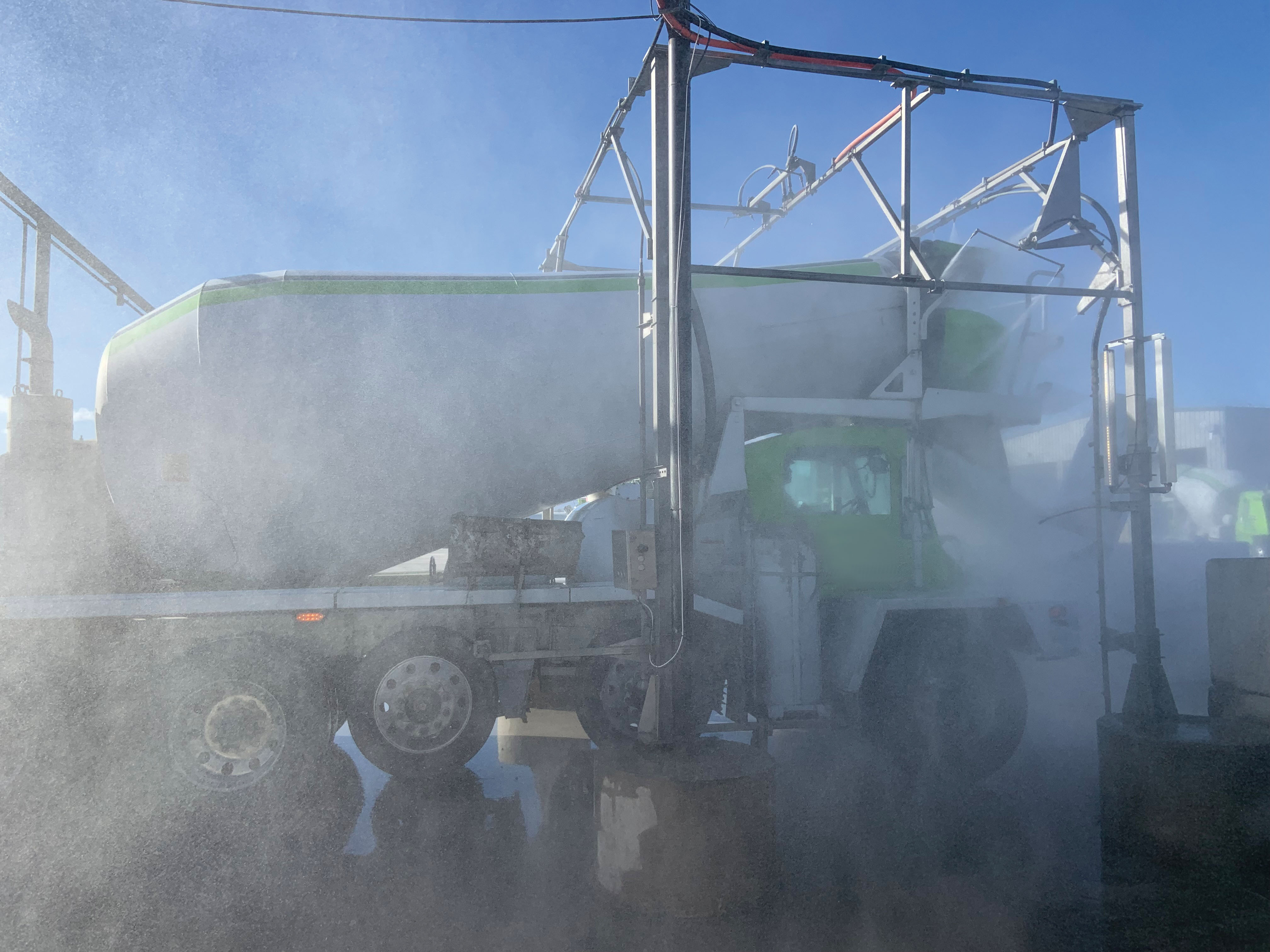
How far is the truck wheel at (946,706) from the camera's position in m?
5.60

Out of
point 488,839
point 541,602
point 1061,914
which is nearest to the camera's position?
point 1061,914

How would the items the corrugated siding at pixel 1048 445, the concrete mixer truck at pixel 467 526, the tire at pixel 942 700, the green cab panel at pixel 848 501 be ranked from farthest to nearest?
1. the corrugated siding at pixel 1048 445
2. the green cab panel at pixel 848 501
3. the tire at pixel 942 700
4. the concrete mixer truck at pixel 467 526

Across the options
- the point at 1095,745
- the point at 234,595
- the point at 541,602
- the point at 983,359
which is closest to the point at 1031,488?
the point at 983,359

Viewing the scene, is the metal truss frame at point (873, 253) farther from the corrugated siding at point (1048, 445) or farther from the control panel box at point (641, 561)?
the corrugated siding at point (1048, 445)

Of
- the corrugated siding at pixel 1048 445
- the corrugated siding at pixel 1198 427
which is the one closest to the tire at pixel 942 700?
the corrugated siding at pixel 1048 445

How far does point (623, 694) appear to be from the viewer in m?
5.44

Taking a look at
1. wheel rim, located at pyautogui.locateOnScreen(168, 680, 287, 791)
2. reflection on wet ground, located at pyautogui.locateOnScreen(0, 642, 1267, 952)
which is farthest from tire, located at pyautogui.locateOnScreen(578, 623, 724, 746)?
wheel rim, located at pyautogui.locateOnScreen(168, 680, 287, 791)

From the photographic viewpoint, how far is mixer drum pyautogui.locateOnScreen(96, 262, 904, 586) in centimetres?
510

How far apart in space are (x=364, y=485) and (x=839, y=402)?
3.26 m

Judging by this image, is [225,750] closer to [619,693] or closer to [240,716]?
[240,716]

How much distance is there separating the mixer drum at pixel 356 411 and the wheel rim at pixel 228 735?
758mm

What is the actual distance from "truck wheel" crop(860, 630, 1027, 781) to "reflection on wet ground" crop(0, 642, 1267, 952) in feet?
0.66

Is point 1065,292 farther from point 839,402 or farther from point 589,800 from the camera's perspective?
point 589,800

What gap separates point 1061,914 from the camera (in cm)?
373
